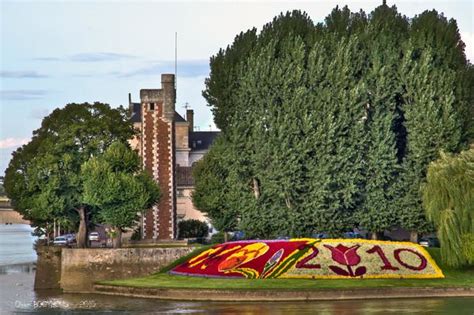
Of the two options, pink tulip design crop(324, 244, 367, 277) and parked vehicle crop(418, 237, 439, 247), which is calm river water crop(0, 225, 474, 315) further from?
parked vehicle crop(418, 237, 439, 247)

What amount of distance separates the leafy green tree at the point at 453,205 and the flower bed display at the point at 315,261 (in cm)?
181

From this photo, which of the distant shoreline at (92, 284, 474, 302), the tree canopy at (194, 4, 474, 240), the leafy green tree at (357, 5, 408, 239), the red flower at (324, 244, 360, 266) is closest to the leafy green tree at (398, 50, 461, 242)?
the tree canopy at (194, 4, 474, 240)

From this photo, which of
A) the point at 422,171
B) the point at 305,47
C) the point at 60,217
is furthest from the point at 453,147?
the point at 60,217

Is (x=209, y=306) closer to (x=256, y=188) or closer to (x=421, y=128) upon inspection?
(x=256, y=188)

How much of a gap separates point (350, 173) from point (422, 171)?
18.1 ft

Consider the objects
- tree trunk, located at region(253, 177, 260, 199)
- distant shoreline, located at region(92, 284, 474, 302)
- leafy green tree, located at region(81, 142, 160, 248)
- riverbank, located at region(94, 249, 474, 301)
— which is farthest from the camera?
tree trunk, located at region(253, 177, 260, 199)

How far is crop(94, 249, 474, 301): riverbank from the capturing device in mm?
78062

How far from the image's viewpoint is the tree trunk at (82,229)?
99.0 metres

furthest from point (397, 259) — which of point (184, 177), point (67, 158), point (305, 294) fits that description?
point (184, 177)

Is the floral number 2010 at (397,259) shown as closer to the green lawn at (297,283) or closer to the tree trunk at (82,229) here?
the green lawn at (297,283)

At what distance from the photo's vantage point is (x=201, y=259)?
8725cm

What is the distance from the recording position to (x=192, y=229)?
115m

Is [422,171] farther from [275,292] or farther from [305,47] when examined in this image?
[275,292]

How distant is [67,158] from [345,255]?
84.7ft
